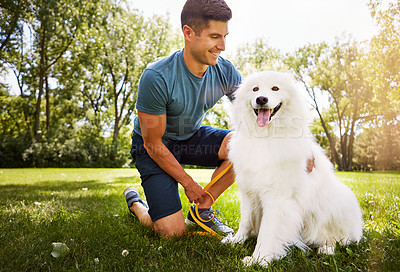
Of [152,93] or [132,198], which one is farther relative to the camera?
[132,198]

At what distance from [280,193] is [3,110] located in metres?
28.4

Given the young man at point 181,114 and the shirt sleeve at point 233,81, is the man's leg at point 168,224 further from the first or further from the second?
the shirt sleeve at point 233,81

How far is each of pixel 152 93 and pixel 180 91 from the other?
12.7 inches

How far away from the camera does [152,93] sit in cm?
278

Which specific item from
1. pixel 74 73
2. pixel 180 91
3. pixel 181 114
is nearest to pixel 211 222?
pixel 181 114

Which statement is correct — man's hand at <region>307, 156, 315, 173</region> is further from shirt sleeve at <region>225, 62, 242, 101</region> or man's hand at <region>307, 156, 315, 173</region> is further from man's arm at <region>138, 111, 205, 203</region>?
shirt sleeve at <region>225, 62, 242, 101</region>

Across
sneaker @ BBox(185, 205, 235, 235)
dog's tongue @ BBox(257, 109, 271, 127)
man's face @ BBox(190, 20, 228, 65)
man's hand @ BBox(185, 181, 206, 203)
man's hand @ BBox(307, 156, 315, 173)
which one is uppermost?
man's face @ BBox(190, 20, 228, 65)

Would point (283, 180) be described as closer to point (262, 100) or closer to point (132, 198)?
point (262, 100)

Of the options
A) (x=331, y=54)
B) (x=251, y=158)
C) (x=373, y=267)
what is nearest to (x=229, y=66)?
(x=251, y=158)

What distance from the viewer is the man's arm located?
9.33 feet

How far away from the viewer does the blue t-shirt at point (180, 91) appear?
2807mm

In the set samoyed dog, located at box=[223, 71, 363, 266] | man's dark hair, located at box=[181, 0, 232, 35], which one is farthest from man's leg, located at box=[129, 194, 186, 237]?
man's dark hair, located at box=[181, 0, 232, 35]

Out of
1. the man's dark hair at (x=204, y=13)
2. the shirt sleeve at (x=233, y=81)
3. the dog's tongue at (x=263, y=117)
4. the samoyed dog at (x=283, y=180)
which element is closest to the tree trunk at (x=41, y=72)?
the shirt sleeve at (x=233, y=81)

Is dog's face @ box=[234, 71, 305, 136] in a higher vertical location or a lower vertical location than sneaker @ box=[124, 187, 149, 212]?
higher
